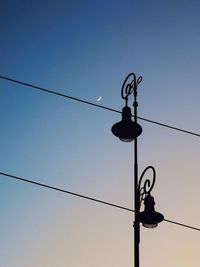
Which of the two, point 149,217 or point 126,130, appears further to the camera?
point 126,130

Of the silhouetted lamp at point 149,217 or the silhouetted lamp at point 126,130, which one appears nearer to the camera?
the silhouetted lamp at point 149,217

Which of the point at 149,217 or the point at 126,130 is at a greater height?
the point at 126,130

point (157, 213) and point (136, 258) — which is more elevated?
point (157, 213)

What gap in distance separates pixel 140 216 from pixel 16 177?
2497mm

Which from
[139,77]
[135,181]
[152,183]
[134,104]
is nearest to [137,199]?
[135,181]

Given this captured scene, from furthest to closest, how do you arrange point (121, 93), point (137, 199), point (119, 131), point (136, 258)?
point (121, 93) < point (119, 131) < point (137, 199) < point (136, 258)

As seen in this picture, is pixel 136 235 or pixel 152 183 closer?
pixel 136 235

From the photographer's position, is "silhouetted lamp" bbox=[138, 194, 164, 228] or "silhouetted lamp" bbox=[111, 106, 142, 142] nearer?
"silhouetted lamp" bbox=[138, 194, 164, 228]

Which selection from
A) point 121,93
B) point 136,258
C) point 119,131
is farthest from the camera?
point 121,93

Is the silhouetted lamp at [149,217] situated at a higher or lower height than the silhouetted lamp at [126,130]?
lower

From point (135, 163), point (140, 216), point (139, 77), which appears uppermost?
point (139, 77)

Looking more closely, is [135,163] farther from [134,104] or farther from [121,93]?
[121,93]

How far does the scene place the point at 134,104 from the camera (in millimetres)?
10039

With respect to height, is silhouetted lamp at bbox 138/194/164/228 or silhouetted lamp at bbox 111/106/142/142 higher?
silhouetted lamp at bbox 111/106/142/142
